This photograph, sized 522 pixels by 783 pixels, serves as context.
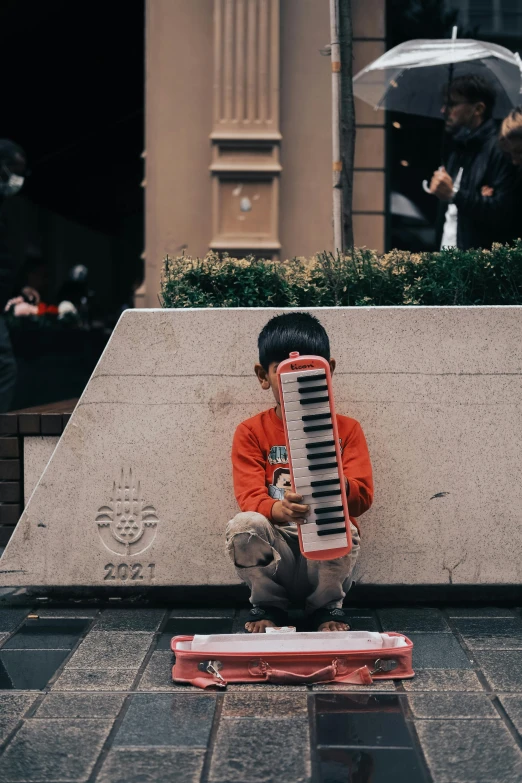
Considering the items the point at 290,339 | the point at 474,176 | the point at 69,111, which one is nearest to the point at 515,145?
Answer: the point at 474,176

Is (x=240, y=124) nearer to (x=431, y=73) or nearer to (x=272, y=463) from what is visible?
(x=431, y=73)

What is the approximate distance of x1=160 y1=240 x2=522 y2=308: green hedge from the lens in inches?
171

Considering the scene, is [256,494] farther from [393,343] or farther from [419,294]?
[419,294]

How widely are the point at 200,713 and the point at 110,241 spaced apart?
84.0ft

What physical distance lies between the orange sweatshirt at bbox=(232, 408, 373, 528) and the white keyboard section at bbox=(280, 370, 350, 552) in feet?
0.79

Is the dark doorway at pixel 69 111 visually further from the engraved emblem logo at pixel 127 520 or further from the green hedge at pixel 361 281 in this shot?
the engraved emblem logo at pixel 127 520

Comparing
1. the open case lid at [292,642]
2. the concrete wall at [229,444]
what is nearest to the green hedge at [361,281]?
the concrete wall at [229,444]

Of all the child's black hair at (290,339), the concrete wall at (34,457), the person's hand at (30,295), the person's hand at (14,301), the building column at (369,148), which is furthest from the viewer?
the person's hand at (30,295)

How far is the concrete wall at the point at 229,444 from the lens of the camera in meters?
4.04

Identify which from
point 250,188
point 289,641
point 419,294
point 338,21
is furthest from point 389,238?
point 289,641

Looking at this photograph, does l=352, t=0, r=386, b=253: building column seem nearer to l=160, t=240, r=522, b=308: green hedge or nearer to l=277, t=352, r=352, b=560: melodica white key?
l=160, t=240, r=522, b=308: green hedge

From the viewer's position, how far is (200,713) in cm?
293

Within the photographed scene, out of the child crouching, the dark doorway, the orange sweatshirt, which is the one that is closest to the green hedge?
the child crouching

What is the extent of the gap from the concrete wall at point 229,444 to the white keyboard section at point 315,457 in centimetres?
73
